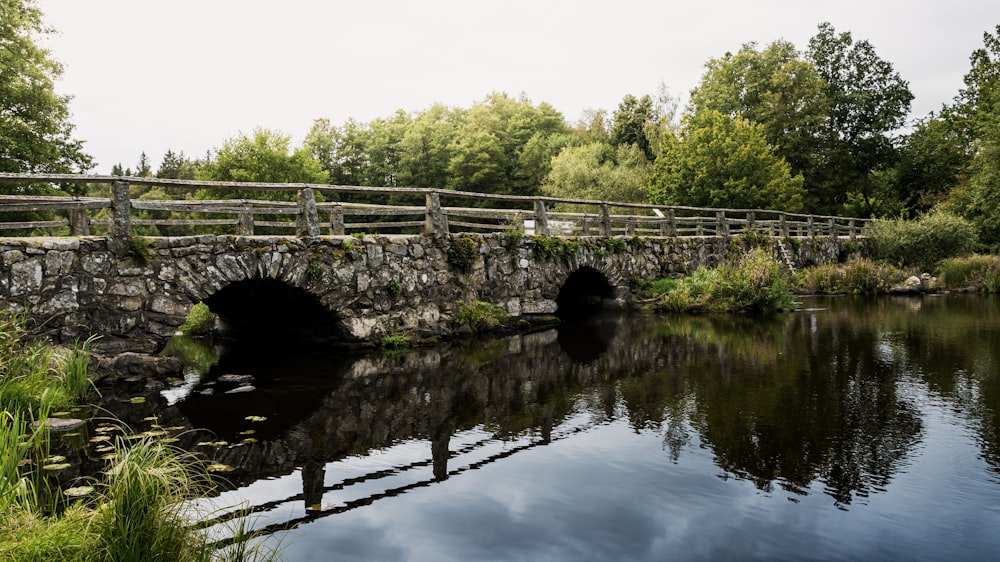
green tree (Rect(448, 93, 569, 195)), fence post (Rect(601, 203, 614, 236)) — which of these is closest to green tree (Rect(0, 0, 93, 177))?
fence post (Rect(601, 203, 614, 236))

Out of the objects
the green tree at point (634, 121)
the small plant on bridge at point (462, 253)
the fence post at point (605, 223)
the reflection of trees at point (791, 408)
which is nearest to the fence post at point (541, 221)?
the fence post at point (605, 223)

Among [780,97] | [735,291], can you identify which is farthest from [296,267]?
[780,97]

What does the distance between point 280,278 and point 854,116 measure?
45.6 metres

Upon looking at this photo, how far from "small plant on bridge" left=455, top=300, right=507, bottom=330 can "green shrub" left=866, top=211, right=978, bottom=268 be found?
22.7 m

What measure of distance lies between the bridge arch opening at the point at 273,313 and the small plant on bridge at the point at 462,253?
296cm

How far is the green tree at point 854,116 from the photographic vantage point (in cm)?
4553

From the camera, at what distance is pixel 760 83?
44.1 meters

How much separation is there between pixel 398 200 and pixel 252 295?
48526mm

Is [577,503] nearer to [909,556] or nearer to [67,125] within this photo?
[909,556]

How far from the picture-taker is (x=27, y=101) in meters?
26.9

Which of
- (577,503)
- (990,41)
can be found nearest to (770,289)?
(577,503)

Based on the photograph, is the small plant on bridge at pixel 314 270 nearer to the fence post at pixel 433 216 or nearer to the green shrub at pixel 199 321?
the fence post at pixel 433 216

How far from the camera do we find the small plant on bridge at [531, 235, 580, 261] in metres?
16.9

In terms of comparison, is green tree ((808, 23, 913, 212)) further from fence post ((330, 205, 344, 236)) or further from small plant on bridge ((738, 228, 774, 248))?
fence post ((330, 205, 344, 236))
